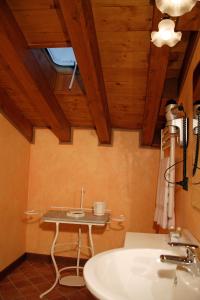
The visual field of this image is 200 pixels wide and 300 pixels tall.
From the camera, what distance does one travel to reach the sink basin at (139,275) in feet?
3.58

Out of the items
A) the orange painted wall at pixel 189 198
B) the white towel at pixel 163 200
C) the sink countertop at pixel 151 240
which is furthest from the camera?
the white towel at pixel 163 200

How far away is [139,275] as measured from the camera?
131 centimetres

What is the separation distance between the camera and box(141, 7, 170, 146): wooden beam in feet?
6.11

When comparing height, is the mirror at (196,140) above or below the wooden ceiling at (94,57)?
below

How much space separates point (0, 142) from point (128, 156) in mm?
1595

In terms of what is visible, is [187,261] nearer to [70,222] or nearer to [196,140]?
[196,140]

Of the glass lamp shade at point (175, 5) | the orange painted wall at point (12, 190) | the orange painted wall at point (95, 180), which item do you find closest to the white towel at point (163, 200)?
the orange painted wall at point (95, 180)

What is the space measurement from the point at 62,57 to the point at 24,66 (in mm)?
724

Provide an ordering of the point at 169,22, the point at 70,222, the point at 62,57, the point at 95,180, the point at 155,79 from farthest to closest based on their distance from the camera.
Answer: the point at 95,180, the point at 70,222, the point at 62,57, the point at 155,79, the point at 169,22

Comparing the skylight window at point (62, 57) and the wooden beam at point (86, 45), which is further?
the skylight window at point (62, 57)

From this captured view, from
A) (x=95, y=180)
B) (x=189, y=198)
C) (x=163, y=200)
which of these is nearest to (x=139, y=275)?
(x=189, y=198)

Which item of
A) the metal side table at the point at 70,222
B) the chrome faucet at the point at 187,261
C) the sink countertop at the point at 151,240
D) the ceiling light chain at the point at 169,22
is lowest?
the metal side table at the point at 70,222

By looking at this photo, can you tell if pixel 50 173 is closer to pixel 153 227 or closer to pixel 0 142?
pixel 0 142

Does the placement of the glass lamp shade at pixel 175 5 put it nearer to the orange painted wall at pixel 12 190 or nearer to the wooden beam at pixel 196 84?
the wooden beam at pixel 196 84
